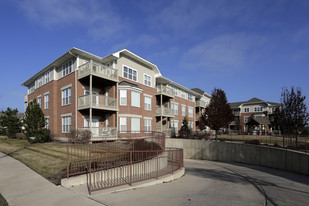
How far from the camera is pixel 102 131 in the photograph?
66.4 feet

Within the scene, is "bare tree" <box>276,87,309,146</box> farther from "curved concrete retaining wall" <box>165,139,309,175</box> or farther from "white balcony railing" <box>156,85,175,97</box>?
"white balcony railing" <box>156,85,175,97</box>

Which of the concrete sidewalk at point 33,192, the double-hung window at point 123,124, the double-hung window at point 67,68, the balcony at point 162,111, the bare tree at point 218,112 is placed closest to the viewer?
the concrete sidewalk at point 33,192

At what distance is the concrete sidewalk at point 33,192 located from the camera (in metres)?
5.25

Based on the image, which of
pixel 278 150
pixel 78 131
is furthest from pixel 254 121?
pixel 78 131

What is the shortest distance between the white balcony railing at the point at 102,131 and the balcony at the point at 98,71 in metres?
5.20

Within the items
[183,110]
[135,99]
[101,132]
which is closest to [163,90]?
[135,99]

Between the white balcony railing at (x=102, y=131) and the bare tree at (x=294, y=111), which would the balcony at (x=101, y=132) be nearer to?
the white balcony railing at (x=102, y=131)

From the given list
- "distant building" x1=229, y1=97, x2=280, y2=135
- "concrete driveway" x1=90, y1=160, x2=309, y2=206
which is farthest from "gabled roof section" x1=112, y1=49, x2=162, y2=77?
"distant building" x1=229, y1=97, x2=280, y2=135

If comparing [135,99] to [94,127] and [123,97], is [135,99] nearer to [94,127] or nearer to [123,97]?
[123,97]

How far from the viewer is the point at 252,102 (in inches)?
2243

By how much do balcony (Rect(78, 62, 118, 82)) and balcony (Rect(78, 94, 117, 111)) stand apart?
2119 mm

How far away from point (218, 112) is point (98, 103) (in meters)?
14.1

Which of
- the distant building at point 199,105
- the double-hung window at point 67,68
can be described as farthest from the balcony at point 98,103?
the distant building at point 199,105

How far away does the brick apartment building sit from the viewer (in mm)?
19609
